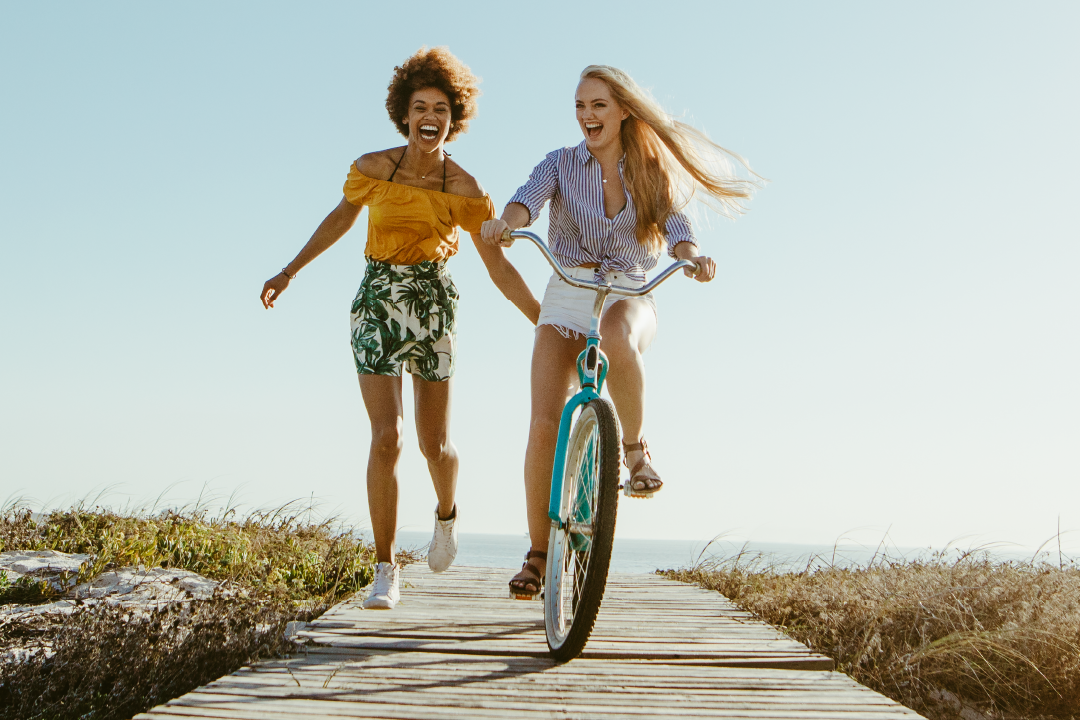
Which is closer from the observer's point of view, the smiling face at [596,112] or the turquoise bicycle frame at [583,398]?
the turquoise bicycle frame at [583,398]

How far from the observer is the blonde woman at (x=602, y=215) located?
3660 mm

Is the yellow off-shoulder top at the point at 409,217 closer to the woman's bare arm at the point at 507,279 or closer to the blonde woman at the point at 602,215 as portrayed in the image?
the woman's bare arm at the point at 507,279

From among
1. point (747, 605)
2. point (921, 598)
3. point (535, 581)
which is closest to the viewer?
point (535, 581)

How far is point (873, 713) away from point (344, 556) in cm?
330

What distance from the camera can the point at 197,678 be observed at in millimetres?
3012

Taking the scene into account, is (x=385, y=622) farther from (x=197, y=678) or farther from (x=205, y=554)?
(x=205, y=554)

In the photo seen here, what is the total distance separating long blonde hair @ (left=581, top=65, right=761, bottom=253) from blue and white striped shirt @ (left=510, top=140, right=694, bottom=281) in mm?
50

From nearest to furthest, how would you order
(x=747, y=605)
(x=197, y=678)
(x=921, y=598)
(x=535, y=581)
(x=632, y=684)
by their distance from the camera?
(x=632, y=684), (x=197, y=678), (x=535, y=581), (x=921, y=598), (x=747, y=605)

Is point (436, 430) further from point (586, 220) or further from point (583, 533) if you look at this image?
point (583, 533)

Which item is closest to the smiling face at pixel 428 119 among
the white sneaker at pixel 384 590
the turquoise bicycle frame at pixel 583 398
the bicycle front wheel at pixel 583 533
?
the turquoise bicycle frame at pixel 583 398

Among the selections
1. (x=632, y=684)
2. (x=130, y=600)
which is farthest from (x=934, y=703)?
(x=130, y=600)

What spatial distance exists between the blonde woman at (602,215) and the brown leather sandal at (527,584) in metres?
0.14

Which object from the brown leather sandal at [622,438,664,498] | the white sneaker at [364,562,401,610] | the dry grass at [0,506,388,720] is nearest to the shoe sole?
the white sneaker at [364,562,401,610]

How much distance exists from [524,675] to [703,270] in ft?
5.22
